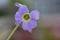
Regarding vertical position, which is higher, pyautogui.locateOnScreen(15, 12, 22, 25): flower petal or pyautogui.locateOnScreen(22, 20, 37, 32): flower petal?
pyautogui.locateOnScreen(15, 12, 22, 25): flower petal

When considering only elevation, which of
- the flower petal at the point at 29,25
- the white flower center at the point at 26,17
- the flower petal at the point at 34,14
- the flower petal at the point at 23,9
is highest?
the flower petal at the point at 23,9

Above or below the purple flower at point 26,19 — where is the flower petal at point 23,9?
above

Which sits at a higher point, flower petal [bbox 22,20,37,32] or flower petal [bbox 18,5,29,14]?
flower petal [bbox 18,5,29,14]

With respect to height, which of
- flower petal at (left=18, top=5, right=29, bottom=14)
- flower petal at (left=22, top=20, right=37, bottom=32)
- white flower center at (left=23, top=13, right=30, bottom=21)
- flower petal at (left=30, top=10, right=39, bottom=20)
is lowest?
flower petal at (left=22, top=20, right=37, bottom=32)

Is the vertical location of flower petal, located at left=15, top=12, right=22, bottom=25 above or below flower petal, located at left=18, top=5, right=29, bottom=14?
below

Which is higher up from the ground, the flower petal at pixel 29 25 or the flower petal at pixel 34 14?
the flower petal at pixel 34 14

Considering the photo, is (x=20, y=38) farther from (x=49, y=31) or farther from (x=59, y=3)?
(x=59, y=3)

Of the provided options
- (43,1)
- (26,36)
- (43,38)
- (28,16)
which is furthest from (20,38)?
(43,1)

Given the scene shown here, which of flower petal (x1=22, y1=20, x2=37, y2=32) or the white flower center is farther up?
the white flower center
